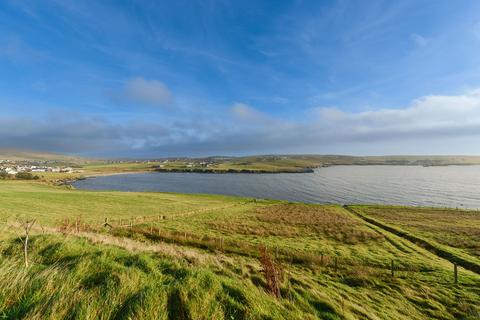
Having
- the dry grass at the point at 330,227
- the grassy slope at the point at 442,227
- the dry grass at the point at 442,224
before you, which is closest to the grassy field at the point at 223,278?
the dry grass at the point at 330,227

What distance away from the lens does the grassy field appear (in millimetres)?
4492

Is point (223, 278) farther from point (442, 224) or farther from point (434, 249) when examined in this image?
point (442, 224)

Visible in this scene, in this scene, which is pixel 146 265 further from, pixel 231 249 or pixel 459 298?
pixel 459 298

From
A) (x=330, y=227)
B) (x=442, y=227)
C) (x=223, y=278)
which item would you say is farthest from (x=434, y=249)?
(x=223, y=278)

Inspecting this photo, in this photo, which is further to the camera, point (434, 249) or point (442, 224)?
point (442, 224)

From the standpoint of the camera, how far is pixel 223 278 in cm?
786

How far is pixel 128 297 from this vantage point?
4770 millimetres

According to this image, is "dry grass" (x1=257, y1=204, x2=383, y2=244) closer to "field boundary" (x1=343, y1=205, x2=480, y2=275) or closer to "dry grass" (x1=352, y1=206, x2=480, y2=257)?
"field boundary" (x1=343, y1=205, x2=480, y2=275)

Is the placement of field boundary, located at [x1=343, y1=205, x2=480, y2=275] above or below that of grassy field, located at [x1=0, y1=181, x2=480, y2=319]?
below

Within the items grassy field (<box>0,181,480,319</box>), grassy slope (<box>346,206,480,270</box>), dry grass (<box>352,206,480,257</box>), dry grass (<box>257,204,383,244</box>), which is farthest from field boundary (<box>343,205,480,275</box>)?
dry grass (<box>257,204,383,244</box>)

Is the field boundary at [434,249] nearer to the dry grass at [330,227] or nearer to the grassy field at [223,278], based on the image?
the grassy field at [223,278]

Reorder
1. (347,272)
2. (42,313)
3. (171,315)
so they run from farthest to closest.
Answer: (347,272)
(171,315)
(42,313)

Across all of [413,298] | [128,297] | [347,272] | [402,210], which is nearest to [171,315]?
[128,297]

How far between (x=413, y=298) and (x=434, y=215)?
2076 inches
